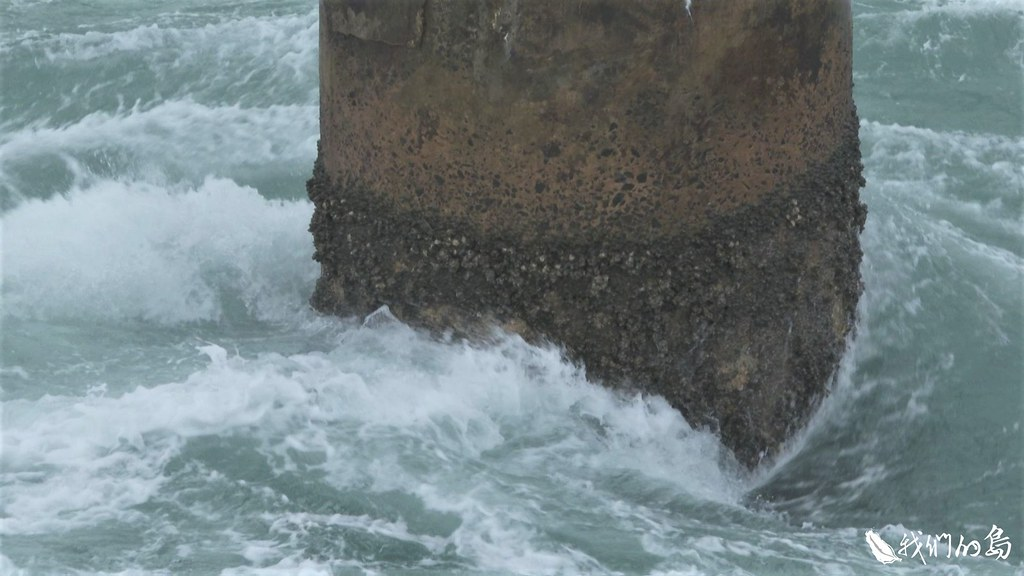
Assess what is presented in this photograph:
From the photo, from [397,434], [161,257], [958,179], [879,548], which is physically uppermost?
[958,179]

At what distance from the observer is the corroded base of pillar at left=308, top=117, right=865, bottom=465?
4836 millimetres

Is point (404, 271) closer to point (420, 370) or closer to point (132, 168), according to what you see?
point (420, 370)

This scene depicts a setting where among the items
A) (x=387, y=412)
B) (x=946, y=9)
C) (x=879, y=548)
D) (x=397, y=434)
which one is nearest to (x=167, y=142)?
(x=387, y=412)

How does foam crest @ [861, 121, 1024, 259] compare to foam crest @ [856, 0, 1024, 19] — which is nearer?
foam crest @ [861, 121, 1024, 259]

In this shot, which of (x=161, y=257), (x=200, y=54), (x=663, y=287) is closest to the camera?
(x=663, y=287)

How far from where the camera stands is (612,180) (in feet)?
15.3

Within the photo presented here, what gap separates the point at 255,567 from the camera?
420 cm

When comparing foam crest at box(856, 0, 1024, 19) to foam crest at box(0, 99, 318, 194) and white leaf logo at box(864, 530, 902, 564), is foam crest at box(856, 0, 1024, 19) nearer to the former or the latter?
foam crest at box(0, 99, 318, 194)

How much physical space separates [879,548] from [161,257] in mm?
3358

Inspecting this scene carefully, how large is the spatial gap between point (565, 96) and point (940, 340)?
2432 millimetres

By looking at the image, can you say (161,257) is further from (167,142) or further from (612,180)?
(612,180)

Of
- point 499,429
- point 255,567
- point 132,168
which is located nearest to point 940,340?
point 499,429

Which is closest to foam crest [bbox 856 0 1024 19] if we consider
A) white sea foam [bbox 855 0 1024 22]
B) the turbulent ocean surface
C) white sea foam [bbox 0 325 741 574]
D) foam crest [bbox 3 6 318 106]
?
white sea foam [bbox 855 0 1024 22]

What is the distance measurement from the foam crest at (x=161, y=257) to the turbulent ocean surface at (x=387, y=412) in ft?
0.05
